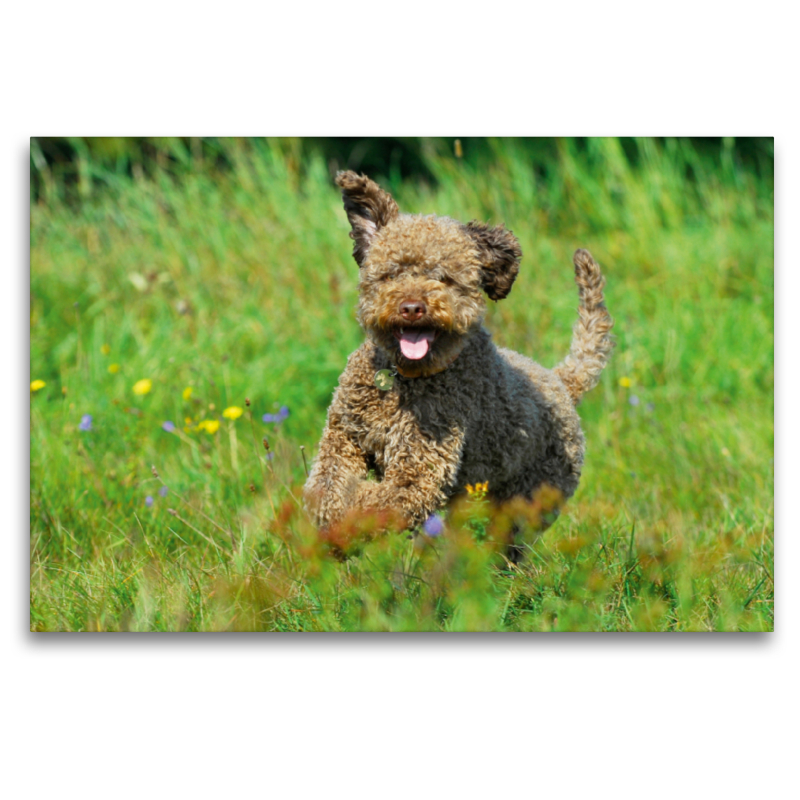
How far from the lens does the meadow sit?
319 cm

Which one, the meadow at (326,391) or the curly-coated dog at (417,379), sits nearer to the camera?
the curly-coated dog at (417,379)

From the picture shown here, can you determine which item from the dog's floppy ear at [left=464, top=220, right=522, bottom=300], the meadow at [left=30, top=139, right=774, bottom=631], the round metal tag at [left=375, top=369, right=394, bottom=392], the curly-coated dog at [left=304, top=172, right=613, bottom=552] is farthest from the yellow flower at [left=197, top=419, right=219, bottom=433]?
the dog's floppy ear at [left=464, top=220, right=522, bottom=300]

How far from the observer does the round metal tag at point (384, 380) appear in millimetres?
2791

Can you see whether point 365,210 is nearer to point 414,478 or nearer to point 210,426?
point 414,478

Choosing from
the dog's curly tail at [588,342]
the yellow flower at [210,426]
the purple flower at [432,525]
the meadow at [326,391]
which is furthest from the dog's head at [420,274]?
the yellow flower at [210,426]

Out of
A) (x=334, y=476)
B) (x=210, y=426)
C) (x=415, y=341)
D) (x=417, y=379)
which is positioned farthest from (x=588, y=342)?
(x=210, y=426)

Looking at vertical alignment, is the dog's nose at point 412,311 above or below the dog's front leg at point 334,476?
above

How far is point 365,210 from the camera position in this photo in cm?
282

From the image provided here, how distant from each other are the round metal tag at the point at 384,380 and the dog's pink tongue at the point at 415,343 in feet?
0.58

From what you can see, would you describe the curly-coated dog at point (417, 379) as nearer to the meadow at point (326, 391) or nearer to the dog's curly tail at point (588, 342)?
the meadow at point (326, 391)

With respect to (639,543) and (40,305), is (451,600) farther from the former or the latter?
(40,305)

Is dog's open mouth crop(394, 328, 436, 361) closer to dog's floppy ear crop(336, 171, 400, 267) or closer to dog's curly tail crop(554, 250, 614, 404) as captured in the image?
dog's floppy ear crop(336, 171, 400, 267)
